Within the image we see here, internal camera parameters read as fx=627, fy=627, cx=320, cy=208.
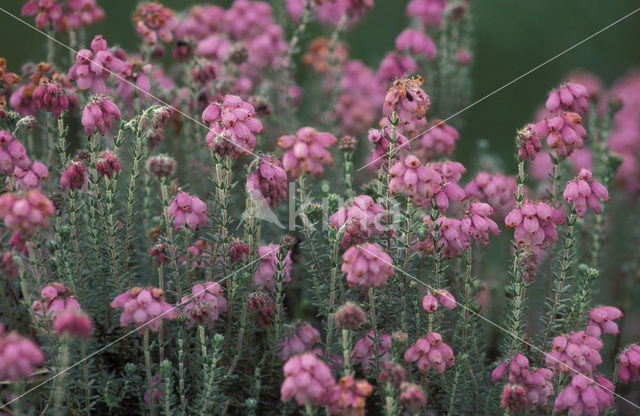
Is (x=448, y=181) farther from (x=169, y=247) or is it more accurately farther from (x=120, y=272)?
(x=120, y=272)

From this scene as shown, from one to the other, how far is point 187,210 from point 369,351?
769 mm

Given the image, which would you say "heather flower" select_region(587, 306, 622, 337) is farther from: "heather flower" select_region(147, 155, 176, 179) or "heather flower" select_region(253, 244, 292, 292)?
"heather flower" select_region(147, 155, 176, 179)

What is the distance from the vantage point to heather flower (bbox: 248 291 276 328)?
2090mm

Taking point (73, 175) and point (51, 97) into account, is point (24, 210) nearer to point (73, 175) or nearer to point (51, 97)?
point (73, 175)

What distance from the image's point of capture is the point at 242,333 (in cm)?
213

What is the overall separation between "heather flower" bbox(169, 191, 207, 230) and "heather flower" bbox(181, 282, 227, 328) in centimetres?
21

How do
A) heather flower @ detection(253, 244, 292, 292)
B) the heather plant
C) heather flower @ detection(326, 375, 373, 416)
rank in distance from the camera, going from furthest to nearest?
1. heather flower @ detection(253, 244, 292, 292)
2. the heather plant
3. heather flower @ detection(326, 375, 373, 416)

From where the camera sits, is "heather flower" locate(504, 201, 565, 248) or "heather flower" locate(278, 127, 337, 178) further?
"heather flower" locate(504, 201, 565, 248)

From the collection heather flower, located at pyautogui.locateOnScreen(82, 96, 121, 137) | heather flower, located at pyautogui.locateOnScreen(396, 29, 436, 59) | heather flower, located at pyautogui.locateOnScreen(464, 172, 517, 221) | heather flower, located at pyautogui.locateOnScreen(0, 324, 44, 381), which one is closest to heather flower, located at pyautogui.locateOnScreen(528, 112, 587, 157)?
heather flower, located at pyautogui.locateOnScreen(464, 172, 517, 221)

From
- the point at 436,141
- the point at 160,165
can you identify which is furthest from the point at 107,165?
the point at 436,141

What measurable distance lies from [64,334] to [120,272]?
0.74 metres

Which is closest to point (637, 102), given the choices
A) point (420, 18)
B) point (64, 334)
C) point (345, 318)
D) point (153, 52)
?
point (420, 18)

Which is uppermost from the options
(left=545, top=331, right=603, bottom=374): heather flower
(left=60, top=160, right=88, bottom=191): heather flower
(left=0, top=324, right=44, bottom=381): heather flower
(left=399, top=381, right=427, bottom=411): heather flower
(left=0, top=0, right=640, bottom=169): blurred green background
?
(left=0, top=0, right=640, bottom=169): blurred green background

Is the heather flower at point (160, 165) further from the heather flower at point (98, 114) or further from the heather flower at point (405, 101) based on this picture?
the heather flower at point (405, 101)
